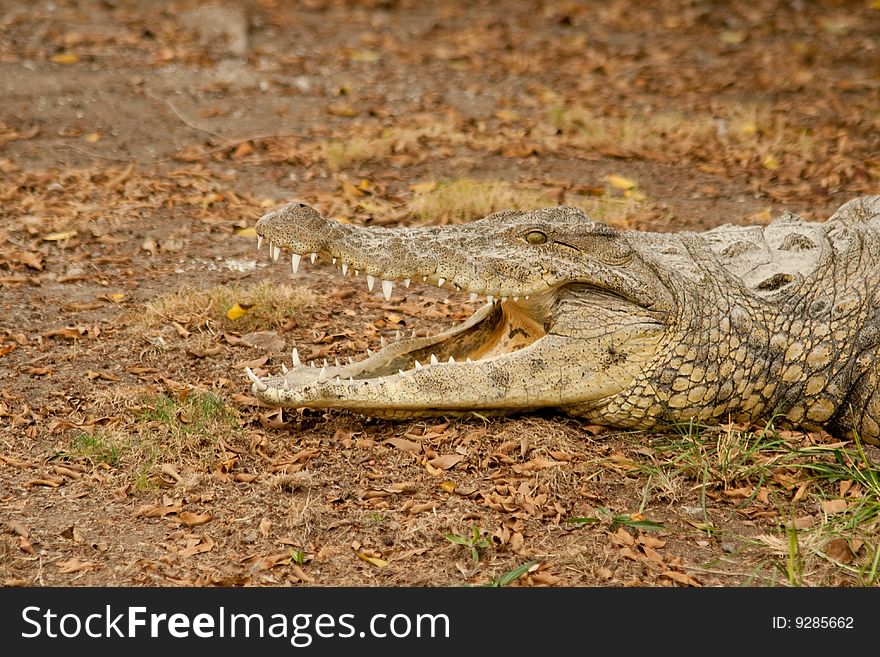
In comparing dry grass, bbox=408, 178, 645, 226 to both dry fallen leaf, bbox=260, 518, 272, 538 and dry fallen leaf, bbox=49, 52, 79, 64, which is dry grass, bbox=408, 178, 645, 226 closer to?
dry fallen leaf, bbox=260, 518, 272, 538

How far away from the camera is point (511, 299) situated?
514 centimetres

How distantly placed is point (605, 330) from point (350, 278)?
2.40 metres

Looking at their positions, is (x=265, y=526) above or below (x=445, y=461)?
below

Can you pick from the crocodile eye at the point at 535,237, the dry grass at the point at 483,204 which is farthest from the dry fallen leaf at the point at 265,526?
the dry grass at the point at 483,204

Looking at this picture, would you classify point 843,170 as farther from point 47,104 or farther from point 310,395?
point 47,104

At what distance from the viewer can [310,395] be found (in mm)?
5031

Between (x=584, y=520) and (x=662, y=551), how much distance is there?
347mm

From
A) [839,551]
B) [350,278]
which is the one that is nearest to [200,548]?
[839,551]

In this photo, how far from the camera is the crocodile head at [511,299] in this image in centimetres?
502

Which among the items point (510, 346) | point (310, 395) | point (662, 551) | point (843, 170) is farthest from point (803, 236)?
point (843, 170)

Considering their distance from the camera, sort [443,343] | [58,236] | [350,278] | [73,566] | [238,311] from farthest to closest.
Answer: [58,236] → [350,278] → [238,311] → [443,343] → [73,566]

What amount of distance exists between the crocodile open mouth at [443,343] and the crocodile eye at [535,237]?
0.24 meters

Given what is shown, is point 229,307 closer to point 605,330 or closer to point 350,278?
point 350,278

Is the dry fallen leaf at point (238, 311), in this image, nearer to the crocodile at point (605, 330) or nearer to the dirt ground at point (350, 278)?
the dirt ground at point (350, 278)
